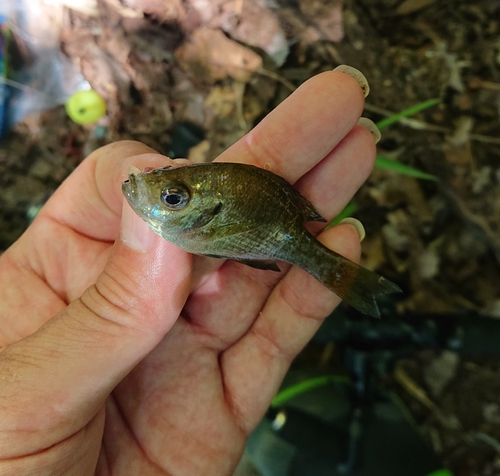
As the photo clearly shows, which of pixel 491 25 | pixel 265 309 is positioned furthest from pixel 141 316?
pixel 491 25

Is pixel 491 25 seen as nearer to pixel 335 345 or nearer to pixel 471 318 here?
pixel 471 318

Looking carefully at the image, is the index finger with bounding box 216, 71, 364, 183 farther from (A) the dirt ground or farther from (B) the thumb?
(A) the dirt ground

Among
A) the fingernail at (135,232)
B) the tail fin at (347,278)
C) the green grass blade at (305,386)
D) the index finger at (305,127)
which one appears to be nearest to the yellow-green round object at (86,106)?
the index finger at (305,127)

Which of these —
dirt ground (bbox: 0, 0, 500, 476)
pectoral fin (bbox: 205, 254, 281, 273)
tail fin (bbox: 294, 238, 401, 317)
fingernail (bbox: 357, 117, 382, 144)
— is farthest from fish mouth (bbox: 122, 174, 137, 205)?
dirt ground (bbox: 0, 0, 500, 476)

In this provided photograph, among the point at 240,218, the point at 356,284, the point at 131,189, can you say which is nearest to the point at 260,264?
the point at 240,218

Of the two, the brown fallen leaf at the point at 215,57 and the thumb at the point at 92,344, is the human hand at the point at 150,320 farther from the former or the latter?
the brown fallen leaf at the point at 215,57
